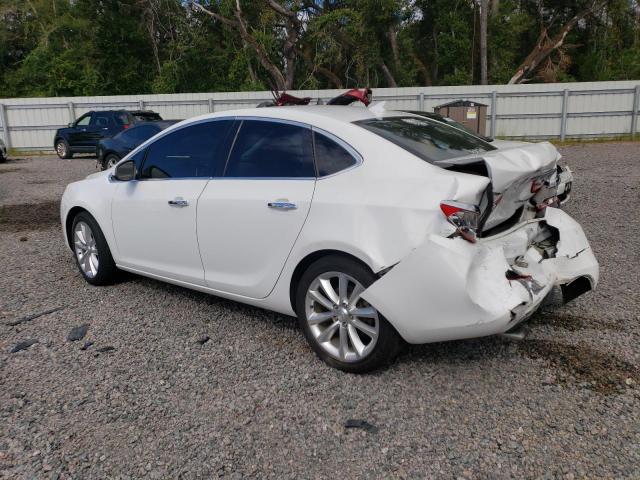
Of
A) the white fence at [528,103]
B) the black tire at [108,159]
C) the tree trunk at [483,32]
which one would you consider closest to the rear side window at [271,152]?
the black tire at [108,159]

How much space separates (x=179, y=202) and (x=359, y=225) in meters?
1.61

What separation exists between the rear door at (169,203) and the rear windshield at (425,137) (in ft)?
3.81

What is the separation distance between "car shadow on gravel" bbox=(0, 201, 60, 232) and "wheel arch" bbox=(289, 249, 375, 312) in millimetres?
5743

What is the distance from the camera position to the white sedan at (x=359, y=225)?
A: 2818mm

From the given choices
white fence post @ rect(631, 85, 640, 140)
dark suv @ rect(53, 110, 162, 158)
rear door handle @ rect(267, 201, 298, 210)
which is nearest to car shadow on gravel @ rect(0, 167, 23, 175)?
dark suv @ rect(53, 110, 162, 158)

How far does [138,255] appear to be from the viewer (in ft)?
14.7

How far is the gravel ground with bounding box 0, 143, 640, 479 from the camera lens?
2.49m

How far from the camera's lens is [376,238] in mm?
2920

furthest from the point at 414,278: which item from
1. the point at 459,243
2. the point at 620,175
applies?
the point at 620,175

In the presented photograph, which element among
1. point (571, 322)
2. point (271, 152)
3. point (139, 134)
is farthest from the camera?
point (139, 134)

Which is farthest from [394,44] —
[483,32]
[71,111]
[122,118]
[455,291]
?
[455,291]

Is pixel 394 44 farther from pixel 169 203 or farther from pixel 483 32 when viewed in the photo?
pixel 169 203

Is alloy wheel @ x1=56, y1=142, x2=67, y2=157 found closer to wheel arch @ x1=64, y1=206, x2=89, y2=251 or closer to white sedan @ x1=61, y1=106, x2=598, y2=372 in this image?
wheel arch @ x1=64, y1=206, x2=89, y2=251

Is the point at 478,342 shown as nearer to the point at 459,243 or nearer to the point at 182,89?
the point at 459,243
